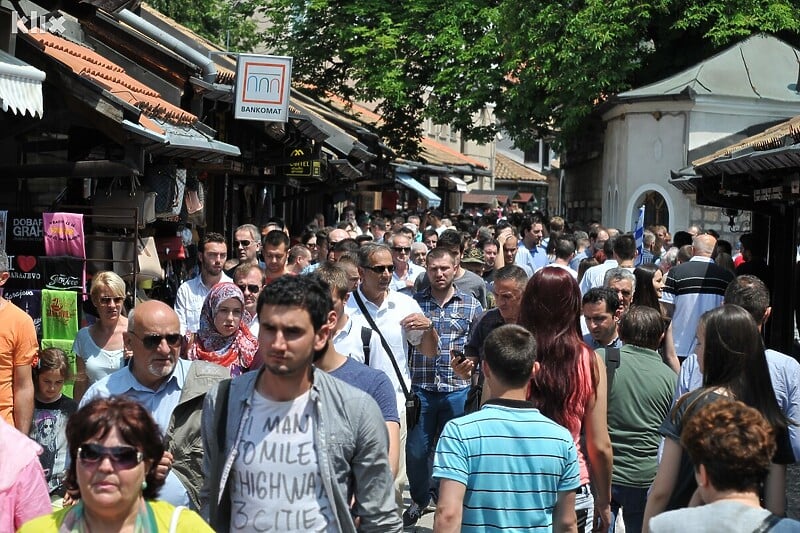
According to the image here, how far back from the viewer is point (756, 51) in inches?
1020

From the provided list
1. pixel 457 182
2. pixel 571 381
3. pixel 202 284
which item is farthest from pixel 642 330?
pixel 457 182

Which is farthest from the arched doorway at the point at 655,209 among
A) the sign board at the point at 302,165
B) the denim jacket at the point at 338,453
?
the denim jacket at the point at 338,453

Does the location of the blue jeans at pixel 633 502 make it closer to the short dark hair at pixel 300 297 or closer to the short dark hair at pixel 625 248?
the short dark hair at pixel 300 297

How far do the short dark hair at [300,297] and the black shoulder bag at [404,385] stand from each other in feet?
8.06

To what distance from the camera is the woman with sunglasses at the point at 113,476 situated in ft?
11.1

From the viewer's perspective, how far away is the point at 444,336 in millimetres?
8438

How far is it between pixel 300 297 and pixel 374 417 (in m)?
0.48

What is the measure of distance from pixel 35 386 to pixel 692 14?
2201 cm

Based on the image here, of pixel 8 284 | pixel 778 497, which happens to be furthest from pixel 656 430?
pixel 8 284

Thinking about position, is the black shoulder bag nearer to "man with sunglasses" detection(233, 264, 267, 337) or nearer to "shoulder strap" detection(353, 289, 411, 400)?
"shoulder strap" detection(353, 289, 411, 400)

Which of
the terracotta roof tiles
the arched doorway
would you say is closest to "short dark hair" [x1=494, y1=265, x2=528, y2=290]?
the terracotta roof tiles

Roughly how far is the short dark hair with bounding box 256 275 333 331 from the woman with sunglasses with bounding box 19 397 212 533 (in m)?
0.66

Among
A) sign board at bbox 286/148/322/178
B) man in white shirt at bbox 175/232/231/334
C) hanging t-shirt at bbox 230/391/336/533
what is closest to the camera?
hanging t-shirt at bbox 230/391/336/533

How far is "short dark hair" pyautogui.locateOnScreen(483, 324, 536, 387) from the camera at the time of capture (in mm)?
4562
